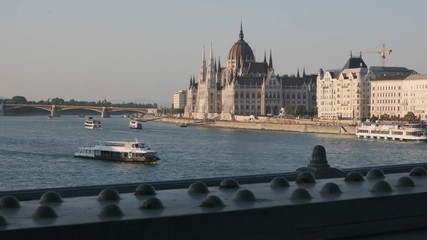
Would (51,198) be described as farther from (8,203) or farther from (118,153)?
(118,153)

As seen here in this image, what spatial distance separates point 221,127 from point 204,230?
8675 cm

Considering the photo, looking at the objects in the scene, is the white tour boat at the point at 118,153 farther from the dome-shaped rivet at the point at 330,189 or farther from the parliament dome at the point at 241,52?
the parliament dome at the point at 241,52

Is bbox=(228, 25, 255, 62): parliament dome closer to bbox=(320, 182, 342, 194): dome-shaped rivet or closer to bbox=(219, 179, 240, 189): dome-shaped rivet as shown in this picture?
bbox=(219, 179, 240, 189): dome-shaped rivet

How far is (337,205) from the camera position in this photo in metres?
3.01

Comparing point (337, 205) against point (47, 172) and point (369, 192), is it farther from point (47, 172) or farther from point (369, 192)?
point (47, 172)

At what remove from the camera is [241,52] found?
103 m

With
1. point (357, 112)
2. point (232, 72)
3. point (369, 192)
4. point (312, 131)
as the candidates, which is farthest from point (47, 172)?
point (232, 72)

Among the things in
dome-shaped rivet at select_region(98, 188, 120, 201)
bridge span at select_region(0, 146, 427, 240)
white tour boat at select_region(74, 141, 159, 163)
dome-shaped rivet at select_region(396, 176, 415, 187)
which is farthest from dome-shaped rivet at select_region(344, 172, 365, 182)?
white tour boat at select_region(74, 141, 159, 163)

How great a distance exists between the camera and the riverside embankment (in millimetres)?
67000

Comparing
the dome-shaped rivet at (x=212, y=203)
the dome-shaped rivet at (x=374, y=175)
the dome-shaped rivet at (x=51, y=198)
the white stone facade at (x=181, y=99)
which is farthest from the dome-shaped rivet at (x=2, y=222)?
the white stone facade at (x=181, y=99)

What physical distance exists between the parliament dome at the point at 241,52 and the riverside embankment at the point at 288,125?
461 inches

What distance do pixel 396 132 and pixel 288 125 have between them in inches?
872

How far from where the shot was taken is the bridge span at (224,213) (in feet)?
8.34

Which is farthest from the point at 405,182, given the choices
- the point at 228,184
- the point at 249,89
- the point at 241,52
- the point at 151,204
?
the point at 241,52
